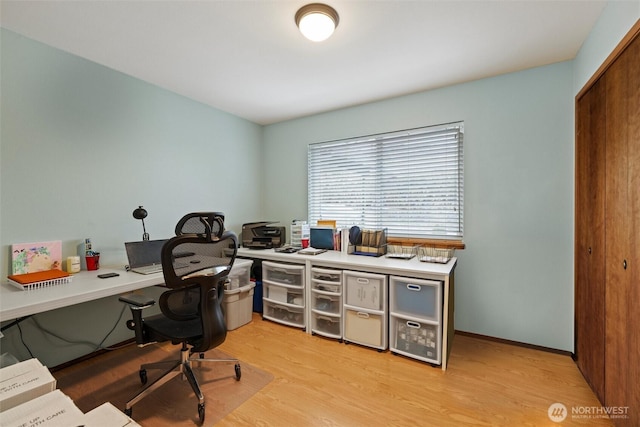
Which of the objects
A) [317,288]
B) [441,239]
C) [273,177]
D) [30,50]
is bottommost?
[317,288]

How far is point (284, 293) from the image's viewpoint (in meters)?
2.89

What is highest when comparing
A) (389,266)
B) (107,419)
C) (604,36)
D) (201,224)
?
(604,36)

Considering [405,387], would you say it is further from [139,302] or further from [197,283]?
[139,302]

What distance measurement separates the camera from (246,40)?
1963 mm

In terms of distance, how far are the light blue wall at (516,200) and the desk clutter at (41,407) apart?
8.78ft

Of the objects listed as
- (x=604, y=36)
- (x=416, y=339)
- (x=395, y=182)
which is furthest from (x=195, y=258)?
(x=604, y=36)

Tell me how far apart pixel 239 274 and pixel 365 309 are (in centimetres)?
136

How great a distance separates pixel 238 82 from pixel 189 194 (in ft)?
4.20

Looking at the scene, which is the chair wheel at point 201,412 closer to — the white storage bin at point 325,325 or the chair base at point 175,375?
the chair base at point 175,375

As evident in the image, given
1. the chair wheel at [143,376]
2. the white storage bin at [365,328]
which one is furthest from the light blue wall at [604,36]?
the chair wheel at [143,376]

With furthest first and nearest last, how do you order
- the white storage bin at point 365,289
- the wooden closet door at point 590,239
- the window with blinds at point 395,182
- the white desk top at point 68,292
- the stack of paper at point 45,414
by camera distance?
the window with blinds at point 395,182
the white storage bin at point 365,289
the wooden closet door at point 590,239
the white desk top at point 68,292
the stack of paper at point 45,414

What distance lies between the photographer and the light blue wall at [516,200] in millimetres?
2250

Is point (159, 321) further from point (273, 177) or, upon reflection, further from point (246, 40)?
point (273, 177)

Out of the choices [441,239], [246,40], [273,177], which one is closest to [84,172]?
[246,40]
